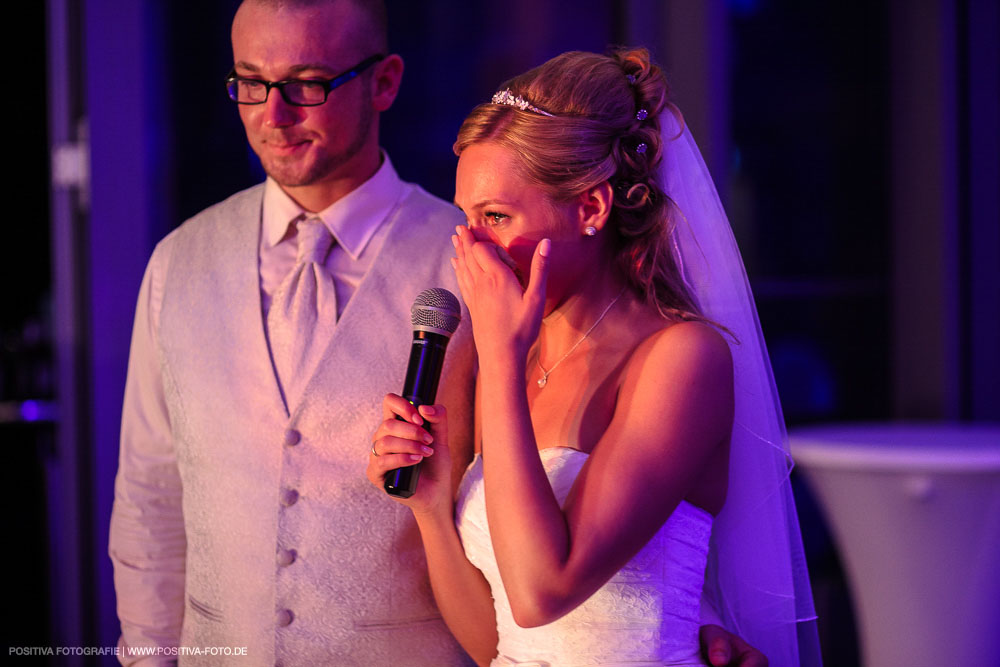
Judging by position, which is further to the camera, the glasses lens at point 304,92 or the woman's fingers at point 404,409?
the glasses lens at point 304,92

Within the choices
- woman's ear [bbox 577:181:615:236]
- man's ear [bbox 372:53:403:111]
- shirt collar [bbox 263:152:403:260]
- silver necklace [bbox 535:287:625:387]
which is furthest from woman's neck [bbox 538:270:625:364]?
man's ear [bbox 372:53:403:111]

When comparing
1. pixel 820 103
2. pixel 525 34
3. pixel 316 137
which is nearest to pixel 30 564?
pixel 525 34

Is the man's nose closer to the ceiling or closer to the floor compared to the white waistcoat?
closer to the ceiling

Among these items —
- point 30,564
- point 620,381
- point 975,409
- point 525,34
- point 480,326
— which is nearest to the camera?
point 480,326

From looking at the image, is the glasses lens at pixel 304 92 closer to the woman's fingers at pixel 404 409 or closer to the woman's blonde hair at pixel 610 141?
the woman's blonde hair at pixel 610 141

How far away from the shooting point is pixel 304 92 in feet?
5.13

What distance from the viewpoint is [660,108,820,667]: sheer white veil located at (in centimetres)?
154

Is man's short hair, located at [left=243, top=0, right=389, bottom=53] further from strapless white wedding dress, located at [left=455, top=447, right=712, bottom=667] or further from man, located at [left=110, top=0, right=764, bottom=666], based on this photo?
strapless white wedding dress, located at [left=455, top=447, right=712, bottom=667]

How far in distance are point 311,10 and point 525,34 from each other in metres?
1.66

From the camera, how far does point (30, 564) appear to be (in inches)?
181

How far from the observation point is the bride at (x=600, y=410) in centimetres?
126

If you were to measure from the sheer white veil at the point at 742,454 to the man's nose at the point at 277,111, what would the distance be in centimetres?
66

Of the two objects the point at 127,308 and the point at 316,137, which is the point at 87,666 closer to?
the point at 127,308

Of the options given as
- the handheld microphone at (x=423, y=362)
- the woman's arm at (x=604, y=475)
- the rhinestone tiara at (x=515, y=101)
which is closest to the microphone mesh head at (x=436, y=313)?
the handheld microphone at (x=423, y=362)
